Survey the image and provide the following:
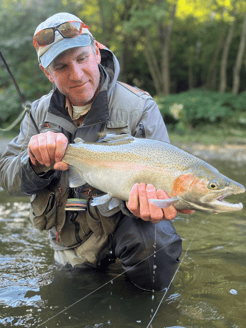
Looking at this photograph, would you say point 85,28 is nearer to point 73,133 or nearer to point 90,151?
point 73,133

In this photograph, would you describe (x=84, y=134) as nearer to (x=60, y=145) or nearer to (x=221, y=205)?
(x=60, y=145)

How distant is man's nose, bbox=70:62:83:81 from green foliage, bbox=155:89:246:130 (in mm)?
12953

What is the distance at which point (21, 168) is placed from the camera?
2.47 m

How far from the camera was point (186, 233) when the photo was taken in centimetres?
405

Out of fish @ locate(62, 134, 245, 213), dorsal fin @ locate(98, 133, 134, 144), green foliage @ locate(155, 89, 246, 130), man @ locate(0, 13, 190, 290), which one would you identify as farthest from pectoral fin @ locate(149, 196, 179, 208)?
green foliage @ locate(155, 89, 246, 130)

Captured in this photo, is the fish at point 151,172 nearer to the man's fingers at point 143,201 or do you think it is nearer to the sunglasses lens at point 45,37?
the man's fingers at point 143,201

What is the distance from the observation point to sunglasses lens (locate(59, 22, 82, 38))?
8.08 feet

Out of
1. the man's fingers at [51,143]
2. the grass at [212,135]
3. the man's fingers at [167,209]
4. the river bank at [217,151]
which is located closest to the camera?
the man's fingers at [167,209]

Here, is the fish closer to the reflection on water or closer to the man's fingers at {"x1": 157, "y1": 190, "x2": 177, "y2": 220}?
the man's fingers at {"x1": 157, "y1": 190, "x2": 177, "y2": 220}

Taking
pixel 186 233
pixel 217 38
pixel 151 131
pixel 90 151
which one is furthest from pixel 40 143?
pixel 217 38

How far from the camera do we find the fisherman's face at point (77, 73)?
2.49 m

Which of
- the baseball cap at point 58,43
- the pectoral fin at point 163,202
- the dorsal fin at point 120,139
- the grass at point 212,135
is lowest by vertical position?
the grass at point 212,135

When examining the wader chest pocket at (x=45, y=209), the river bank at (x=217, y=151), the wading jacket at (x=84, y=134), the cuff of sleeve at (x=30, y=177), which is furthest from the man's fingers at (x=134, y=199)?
the river bank at (x=217, y=151)

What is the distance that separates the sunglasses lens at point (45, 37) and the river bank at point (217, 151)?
7729mm
